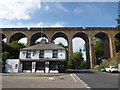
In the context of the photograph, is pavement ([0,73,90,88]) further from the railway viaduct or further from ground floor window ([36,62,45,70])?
the railway viaduct

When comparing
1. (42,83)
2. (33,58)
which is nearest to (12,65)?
(33,58)

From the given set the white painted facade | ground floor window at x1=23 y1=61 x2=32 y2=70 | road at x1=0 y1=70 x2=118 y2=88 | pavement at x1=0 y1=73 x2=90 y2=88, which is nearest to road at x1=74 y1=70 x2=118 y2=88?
road at x1=0 y1=70 x2=118 y2=88

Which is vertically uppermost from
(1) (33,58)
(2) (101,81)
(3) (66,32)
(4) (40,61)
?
(3) (66,32)

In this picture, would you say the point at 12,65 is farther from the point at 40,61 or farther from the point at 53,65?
the point at 53,65

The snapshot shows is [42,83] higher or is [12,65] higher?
[12,65]

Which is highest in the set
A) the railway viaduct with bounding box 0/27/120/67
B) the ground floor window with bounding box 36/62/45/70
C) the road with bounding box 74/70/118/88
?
the railway viaduct with bounding box 0/27/120/67

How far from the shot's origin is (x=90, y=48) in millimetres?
53312

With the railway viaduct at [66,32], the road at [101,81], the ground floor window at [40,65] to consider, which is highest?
the railway viaduct at [66,32]

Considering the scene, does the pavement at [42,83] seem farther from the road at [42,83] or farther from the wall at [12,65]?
the wall at [12,65]

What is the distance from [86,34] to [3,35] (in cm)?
3732

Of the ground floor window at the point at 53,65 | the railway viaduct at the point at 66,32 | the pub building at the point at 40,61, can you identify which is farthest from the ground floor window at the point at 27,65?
the railway viaduct at the point at 66,32

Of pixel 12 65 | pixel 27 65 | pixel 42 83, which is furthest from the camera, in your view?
pixel 12 65

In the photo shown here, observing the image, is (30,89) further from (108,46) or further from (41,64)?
(108,46)

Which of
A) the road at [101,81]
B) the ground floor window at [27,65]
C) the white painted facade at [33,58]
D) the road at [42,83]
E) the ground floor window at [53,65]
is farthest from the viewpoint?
the ground floor window at [27,65]
